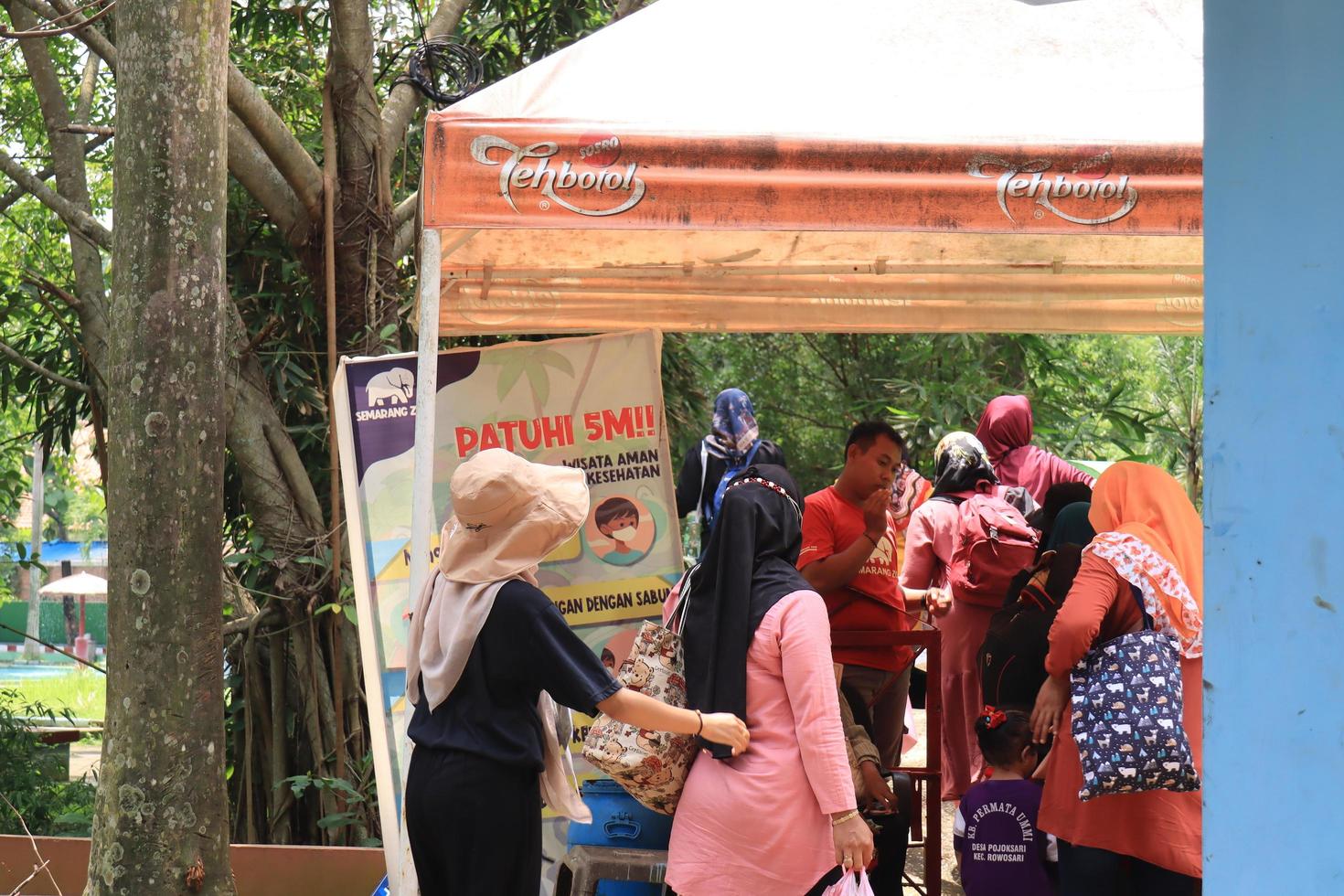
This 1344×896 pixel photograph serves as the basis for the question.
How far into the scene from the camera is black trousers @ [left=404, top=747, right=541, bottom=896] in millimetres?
3326

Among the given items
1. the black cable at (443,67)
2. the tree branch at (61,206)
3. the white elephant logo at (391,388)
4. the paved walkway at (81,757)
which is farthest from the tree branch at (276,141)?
the paved walkway at (81,757)

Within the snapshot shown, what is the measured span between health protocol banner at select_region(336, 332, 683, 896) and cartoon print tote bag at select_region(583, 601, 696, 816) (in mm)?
1003

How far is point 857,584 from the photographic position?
4852 mm

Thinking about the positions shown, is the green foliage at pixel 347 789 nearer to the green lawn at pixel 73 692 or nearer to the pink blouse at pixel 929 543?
the pink blouse at pixel 929 543

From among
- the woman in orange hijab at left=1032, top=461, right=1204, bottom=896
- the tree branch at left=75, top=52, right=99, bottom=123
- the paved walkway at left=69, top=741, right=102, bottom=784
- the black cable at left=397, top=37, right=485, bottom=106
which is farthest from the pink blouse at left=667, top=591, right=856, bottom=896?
the paved walkway at left=69, top=741, right=102, bottom=784

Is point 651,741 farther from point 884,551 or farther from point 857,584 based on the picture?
point 884,551

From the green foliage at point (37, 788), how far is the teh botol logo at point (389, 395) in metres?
3.40

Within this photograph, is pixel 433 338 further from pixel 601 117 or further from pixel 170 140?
pixel 170 140

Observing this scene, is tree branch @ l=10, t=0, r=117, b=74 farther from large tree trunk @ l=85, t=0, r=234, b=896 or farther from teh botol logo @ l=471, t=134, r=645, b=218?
teh botol logo @ l=471, t=134, r=645, b=218

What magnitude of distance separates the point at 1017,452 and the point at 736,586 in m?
3.29

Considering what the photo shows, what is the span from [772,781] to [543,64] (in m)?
2.12

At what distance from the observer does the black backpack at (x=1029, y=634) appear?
166 inches

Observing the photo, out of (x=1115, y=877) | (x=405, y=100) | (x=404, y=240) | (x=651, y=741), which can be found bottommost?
(x=1115, y=877)

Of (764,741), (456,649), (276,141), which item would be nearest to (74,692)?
(276,141)
